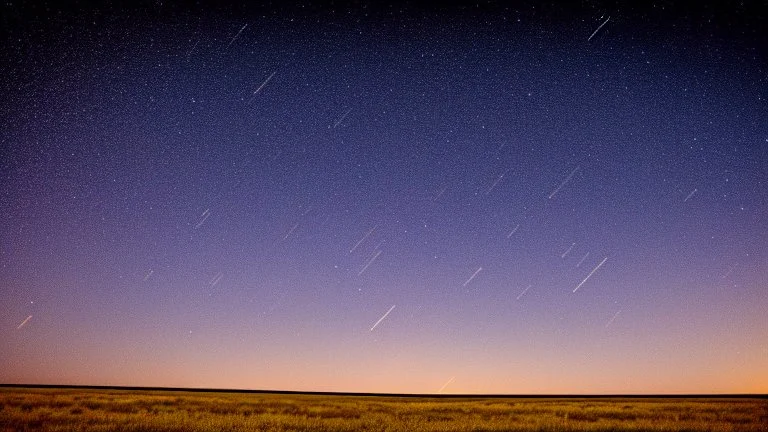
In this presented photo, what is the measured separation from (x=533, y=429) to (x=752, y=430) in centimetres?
663

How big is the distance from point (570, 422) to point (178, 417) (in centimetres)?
1371

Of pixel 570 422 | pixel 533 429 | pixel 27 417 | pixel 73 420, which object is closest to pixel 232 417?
pixel 73 420

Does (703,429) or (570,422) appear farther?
(570,422)

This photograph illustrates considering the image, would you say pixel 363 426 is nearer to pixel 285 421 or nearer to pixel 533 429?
pixel 285 421

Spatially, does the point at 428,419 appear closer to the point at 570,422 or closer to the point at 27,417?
the point at 570,422

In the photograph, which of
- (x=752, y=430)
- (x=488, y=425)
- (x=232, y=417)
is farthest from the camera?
(x=232, y=417)

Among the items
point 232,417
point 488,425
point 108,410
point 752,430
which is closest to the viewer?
point 752,430

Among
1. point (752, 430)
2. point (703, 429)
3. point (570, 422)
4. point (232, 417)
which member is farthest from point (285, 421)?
point (752, 430)

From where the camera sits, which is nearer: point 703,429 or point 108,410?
point 703,429

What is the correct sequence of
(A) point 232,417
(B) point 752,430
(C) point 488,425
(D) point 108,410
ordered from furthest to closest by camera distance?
(D) point 108,410, (A) point 232,417, (C) point 488,425, (B) point 752,430

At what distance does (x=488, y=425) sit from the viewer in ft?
52.5

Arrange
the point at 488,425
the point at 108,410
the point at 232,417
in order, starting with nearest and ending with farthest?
the point at 488,425, the point at 232,417, the point at 108,410

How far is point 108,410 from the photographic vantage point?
62.0ft

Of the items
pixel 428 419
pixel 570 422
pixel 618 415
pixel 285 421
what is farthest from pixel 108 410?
pixel 618 415
